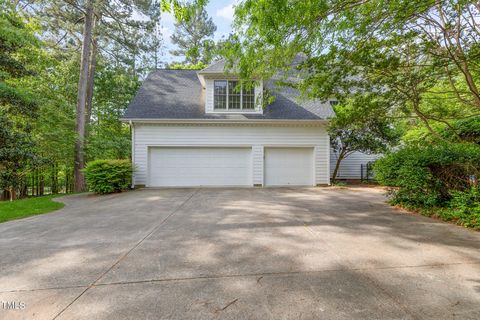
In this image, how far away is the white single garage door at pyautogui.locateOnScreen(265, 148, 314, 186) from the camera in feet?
34.4

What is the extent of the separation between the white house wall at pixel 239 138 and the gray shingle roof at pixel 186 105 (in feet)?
1.50

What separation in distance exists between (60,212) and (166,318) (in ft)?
19.0

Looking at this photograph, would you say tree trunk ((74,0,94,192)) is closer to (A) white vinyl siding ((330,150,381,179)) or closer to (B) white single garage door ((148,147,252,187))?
(B) white single garage door ((148,147,252,187))

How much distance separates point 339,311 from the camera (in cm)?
190

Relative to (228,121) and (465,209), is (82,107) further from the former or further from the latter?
(465,209)

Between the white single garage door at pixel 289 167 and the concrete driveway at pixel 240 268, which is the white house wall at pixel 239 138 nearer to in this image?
the white single garage door at pixel 289 167

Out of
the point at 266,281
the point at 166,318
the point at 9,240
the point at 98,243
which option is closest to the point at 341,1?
the point at 266,281

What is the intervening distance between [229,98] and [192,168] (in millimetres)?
3720

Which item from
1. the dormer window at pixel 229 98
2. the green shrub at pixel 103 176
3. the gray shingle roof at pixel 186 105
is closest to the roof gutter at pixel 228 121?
the gray shingle roof at pixel 186 105

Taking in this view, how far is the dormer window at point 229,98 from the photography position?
10.5 meters

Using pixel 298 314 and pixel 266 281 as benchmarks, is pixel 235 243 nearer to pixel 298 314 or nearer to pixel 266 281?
pixel 266 281

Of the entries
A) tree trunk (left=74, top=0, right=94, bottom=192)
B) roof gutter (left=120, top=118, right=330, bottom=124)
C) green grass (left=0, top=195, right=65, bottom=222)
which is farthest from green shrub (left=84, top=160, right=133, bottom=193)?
tree trunk (left=74, top=0, right=94, bottom=192)

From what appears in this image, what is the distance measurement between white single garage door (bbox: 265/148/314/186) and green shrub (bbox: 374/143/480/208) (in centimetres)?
473

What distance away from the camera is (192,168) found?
1020 cm
